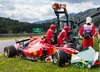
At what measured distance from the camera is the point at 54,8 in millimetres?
24000

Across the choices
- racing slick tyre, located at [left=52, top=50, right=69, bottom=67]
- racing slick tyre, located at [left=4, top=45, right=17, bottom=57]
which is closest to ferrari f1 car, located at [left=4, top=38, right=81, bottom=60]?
racing slick tyre, located at [left=4, top=45, right=17, bottom=57]

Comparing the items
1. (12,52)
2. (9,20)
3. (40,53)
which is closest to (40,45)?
(40,53)

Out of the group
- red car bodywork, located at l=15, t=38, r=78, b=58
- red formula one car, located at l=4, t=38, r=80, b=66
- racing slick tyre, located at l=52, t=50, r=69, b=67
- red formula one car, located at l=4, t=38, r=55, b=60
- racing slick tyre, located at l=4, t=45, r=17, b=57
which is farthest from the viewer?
racing slick tyre, located at l=4, t=45, r=17, b=57

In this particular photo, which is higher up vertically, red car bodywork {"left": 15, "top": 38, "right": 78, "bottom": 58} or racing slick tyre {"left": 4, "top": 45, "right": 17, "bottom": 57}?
red car bodywork {"left": 15, "top": 38, "right": 78, "bottom": 58}

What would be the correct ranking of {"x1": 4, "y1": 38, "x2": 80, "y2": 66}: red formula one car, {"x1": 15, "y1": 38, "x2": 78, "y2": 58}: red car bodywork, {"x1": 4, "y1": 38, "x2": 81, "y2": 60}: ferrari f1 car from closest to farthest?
{"x1": 4, "y1": 38, "x2": 80, "y2": 66}: red formula one car < {"x1": 15, "y1": 38, "x2": 78, "y2": 58}: red car bodywork < {"x1": 4, "y1": 38, "x2": 81, "y2": 60}: ferrari f1 car

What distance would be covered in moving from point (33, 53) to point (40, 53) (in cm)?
50

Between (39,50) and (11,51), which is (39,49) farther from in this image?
(11,51)

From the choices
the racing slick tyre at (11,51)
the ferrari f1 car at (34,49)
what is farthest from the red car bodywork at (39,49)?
the racing slick tyre at (11,51)

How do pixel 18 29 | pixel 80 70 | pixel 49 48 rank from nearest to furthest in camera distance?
pixel 80 70
pixel 49 48
pixel 18 29

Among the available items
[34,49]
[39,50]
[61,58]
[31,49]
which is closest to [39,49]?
[39,50]

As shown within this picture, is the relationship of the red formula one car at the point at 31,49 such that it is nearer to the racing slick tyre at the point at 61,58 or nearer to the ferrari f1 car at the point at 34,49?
the ferrari f1 car at the point at 34,49

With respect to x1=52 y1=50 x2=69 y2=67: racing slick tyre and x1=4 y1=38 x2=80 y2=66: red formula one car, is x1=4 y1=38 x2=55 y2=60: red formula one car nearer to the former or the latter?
x1=4 y1=38 x2=80 y2=66: red formula one car

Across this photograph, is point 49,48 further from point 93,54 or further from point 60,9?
point 60,9

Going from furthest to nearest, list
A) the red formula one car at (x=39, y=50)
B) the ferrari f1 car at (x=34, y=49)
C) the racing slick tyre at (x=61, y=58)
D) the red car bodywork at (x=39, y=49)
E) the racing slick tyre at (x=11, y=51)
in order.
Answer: the racing slick tyre at (x=11, y=51)
the ferrari f1 car at (x=34, y=49)
the red car bodywork at (x=39, y=49)
the red formula one car at (x=39, y=50)
the racing slick tyre at (x=61, y=58)
